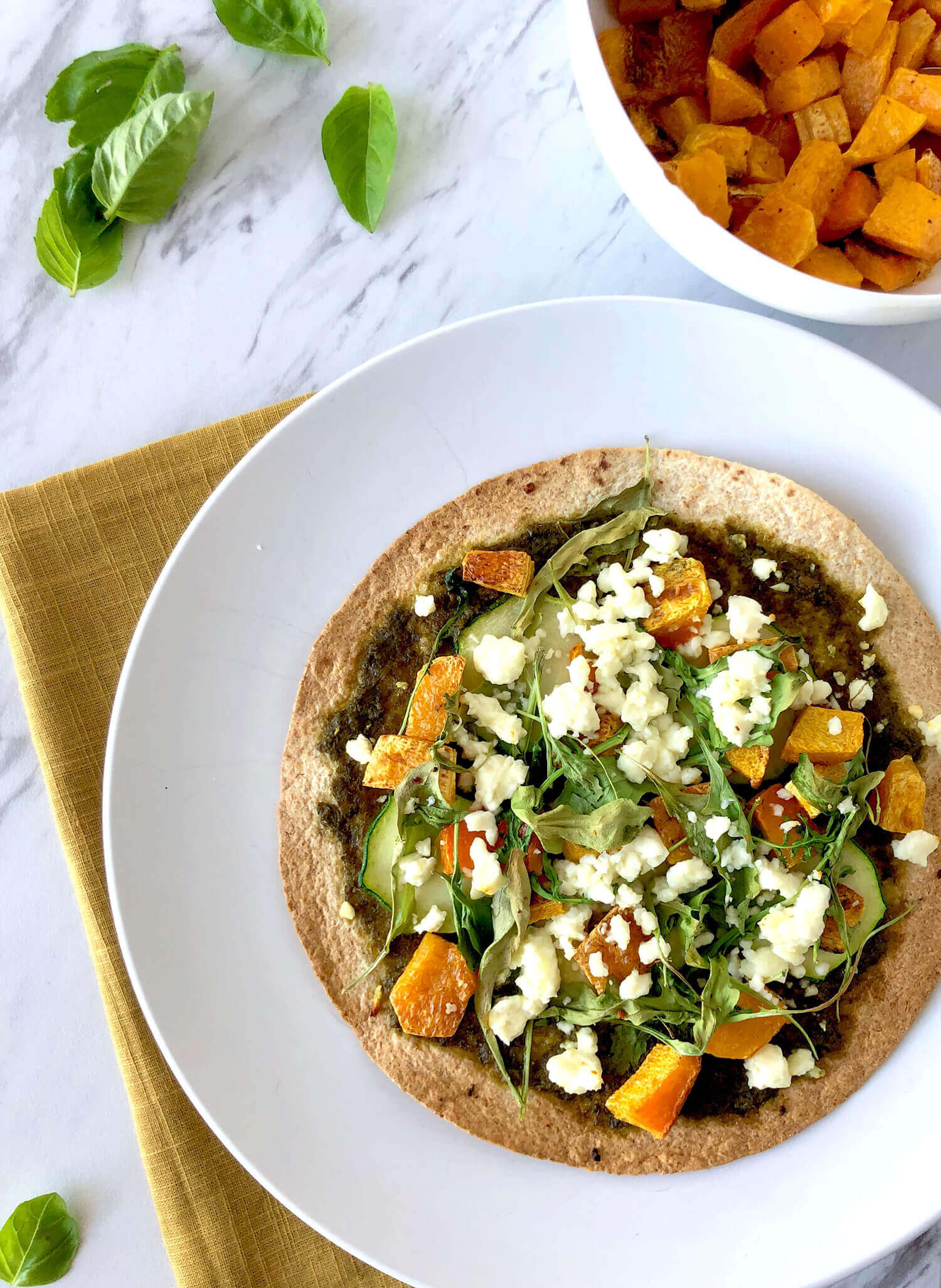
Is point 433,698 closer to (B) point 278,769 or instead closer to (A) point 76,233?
(B) point 278,769

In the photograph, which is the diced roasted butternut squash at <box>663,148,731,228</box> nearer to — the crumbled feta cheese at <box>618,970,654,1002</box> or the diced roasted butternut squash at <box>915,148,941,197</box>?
the diced roasted butternut squash at <box>915,148,941,197</box>

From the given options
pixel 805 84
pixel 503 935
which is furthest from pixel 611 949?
pixel 805 84

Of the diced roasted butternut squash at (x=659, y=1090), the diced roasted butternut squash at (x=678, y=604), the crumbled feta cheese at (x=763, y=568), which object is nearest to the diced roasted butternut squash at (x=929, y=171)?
the crumbled feta cheese at (x=763, y=568)

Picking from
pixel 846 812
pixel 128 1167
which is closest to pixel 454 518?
pixel 846 812

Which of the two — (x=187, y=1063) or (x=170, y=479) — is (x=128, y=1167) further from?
(x=170, y=479)

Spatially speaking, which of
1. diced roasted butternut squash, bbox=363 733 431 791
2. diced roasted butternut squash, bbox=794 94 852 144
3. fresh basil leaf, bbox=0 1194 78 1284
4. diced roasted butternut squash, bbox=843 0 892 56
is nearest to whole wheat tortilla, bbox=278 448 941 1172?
diced roasted butternut squash, bbox=363 733 431 791

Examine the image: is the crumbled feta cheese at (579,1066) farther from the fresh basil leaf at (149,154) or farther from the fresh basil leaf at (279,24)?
the fresh basil leaf at (279,24)
